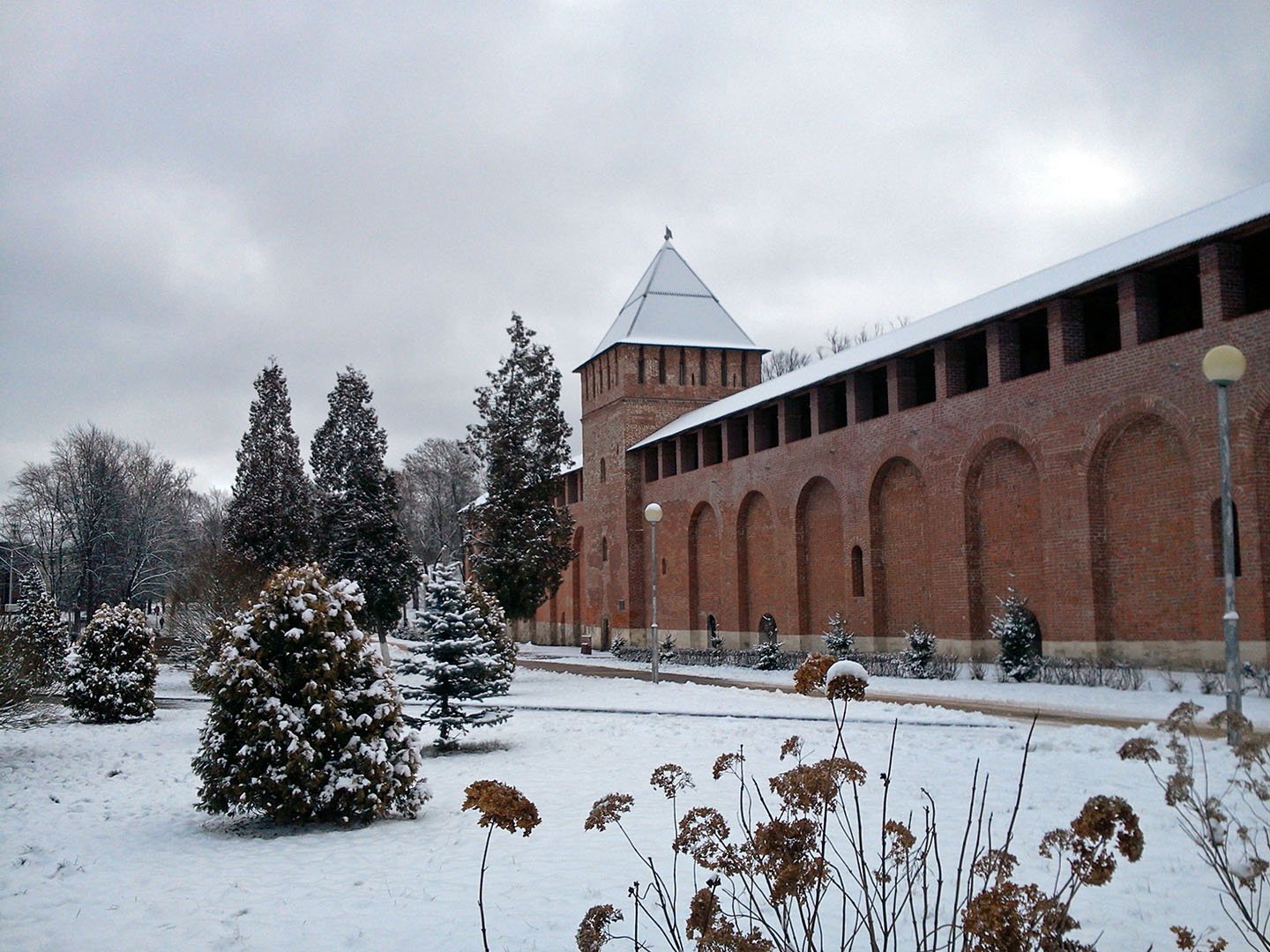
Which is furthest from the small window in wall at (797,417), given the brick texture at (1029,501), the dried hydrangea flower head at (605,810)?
the dried hydrangea flower head at (605,810)

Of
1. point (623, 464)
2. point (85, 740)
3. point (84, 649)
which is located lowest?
point (85, 740)

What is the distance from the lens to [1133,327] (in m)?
17.8

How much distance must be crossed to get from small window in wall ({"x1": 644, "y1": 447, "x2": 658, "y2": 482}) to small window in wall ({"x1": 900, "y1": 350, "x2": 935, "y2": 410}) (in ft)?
41.3

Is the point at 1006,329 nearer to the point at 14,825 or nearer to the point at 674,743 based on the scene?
the point at 674,743

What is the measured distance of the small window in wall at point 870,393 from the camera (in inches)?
1000

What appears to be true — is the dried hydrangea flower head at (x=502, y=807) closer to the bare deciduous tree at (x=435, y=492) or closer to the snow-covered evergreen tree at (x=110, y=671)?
the snow-covered evergreen tree at (x=110, y=671)

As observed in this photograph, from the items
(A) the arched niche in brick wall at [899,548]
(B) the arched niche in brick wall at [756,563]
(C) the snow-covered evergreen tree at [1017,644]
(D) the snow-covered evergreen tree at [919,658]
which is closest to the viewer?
(C) the snow-covered evergreen tree at [1017,644]

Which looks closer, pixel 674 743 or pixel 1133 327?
pixel 674 743

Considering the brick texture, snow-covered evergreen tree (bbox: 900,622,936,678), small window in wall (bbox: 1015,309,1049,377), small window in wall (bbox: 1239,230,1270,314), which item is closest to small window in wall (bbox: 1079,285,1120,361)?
small window in wall (bbox: 1015,309,1049,377)

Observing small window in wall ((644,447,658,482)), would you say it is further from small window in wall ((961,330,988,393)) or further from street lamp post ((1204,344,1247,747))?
street lamp post ((1204,344,1247,747))

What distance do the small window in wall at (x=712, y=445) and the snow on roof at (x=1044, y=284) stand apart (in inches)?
115

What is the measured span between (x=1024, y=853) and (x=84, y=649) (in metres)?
15.1

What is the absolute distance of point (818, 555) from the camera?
27.1m

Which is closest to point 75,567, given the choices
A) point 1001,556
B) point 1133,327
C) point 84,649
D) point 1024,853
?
point 84,649
